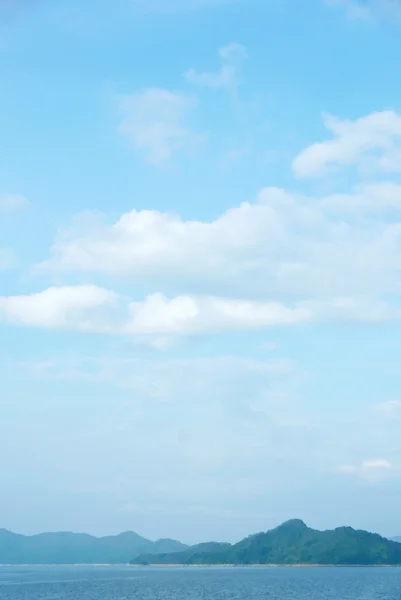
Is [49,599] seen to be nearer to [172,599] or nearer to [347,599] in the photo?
[172,599]

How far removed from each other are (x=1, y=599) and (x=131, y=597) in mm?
37549

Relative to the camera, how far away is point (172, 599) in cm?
19238

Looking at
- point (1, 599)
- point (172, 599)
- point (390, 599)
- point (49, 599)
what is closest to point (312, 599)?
point (390, 599)

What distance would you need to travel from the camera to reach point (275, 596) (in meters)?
199

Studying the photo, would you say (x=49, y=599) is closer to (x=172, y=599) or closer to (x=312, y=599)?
(x=172, y=599)

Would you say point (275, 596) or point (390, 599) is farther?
point (275, 596)

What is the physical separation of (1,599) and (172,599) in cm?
4981

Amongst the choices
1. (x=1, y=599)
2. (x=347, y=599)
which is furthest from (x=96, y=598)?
(x=347, y=599)

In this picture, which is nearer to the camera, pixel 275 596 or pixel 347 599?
pixel 347 599

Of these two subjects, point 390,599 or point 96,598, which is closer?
point 390,599

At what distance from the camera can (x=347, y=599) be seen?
187 metres

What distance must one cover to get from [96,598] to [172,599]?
21.8 meters

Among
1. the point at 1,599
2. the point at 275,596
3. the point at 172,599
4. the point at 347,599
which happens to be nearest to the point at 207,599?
the point at 172,599

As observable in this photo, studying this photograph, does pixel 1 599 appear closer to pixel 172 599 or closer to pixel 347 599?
pixel 172 599
